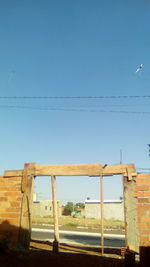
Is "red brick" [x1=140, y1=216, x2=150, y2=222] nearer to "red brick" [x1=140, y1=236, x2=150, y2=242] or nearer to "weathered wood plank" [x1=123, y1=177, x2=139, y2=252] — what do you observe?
"weathered wood plank" [x1=123, y1=177, x2=139, y2=252]

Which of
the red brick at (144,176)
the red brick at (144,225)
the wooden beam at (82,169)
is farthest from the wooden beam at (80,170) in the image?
the red brick at (144,225)

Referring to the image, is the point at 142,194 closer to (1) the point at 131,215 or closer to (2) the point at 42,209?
(1) the point at 131,215

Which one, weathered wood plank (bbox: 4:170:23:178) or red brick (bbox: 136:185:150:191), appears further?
weathered wood plank (bbox: 4:170:23:178)

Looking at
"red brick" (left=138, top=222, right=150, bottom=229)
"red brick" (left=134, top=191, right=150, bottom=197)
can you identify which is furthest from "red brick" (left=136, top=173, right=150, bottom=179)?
"red brick" (left=138, top=222, right=150, bottom=229)

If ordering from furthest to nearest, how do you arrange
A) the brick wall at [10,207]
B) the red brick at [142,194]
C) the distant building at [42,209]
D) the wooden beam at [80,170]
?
the distant building at [42,209] → the brick wall at [10,207] → the wooden beam at [80,170] → the red brick at [142,194]

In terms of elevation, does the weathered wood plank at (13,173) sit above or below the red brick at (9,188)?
above

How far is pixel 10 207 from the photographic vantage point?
6.84m

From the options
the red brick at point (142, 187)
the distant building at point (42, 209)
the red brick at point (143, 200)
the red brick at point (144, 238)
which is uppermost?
the red brick at point (142, 187)

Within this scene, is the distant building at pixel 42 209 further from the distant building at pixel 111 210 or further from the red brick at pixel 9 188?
the red brick at pixel 9 188

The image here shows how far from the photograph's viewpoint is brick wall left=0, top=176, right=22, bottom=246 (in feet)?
21.7

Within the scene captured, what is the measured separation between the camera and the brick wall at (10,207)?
21.7 ft

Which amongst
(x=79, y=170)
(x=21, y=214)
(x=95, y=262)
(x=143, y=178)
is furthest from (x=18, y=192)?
(x=143, y=178)

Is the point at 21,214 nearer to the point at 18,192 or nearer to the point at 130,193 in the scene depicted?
the point at 18,192

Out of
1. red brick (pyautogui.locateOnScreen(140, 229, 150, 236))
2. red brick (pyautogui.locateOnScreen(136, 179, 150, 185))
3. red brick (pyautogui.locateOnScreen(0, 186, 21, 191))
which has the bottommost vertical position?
red brick (pyautogui.locateOnScreen(140, 229, 150, 236))
